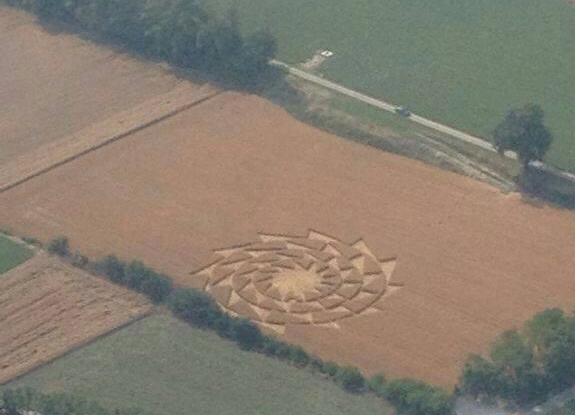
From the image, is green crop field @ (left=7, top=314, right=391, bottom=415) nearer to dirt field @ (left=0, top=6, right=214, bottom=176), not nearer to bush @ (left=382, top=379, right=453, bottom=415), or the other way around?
bush @ (left=382, top=379, right=453, bottom=415)

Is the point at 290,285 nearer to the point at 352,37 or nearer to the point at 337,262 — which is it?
the point at 337,262

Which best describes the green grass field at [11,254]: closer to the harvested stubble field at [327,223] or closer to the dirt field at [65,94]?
the harvested stubble field at [327,223]

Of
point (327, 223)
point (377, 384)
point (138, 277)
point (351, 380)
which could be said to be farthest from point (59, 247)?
point (377, 384)

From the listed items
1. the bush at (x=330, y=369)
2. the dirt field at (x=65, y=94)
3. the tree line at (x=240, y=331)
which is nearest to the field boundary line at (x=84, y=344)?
the tree line at (x=240, y=331)

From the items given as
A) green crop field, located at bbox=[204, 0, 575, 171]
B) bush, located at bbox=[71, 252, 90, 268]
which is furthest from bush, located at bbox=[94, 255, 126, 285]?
green crop field, located at bbox=[204, 0, 575, 171]

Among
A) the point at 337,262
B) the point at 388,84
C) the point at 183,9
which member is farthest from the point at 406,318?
the point at 183,9

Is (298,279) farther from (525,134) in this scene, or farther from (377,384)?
(525,134)
